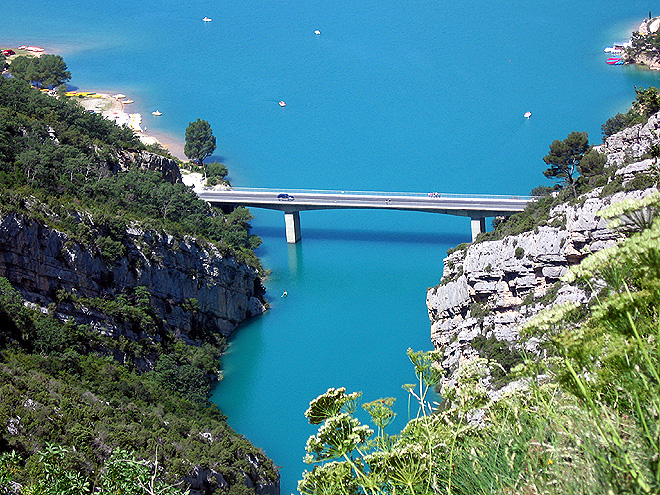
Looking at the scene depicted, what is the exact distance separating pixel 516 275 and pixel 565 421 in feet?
102

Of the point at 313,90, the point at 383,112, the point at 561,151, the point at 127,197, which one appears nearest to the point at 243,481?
the point at 127,197

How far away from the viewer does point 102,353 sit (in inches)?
1633

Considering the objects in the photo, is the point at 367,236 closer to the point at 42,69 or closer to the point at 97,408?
the point at 97,408

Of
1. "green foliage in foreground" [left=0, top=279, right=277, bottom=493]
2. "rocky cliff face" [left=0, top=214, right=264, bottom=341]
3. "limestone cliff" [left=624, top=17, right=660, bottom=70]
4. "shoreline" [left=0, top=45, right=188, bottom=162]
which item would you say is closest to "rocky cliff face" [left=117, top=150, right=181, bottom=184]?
"rocky cliff face" [left=0, top=214, right=264, bottom=341]

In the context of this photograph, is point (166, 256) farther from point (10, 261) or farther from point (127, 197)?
point (10, 261)

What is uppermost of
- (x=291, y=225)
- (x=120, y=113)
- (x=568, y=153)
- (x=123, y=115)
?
(x=120, y=113)

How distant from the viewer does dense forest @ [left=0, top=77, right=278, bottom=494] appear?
81.6 ft

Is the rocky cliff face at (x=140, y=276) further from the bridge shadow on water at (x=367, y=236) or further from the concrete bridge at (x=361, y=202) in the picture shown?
the bridge shadow on water at (x=367, y=236)

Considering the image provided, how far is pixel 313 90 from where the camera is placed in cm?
10350

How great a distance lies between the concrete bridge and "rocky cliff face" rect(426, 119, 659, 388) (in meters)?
17.5

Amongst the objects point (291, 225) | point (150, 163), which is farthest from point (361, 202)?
point (150, 163)

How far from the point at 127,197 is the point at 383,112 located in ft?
156

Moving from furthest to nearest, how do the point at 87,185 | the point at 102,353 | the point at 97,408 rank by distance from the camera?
the point at 87,185, the point at 102,353, the point at 97,408

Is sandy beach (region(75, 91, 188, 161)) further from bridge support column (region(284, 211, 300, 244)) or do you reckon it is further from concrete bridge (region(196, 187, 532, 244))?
bridge support column (region(284, 211, 300, 244))
